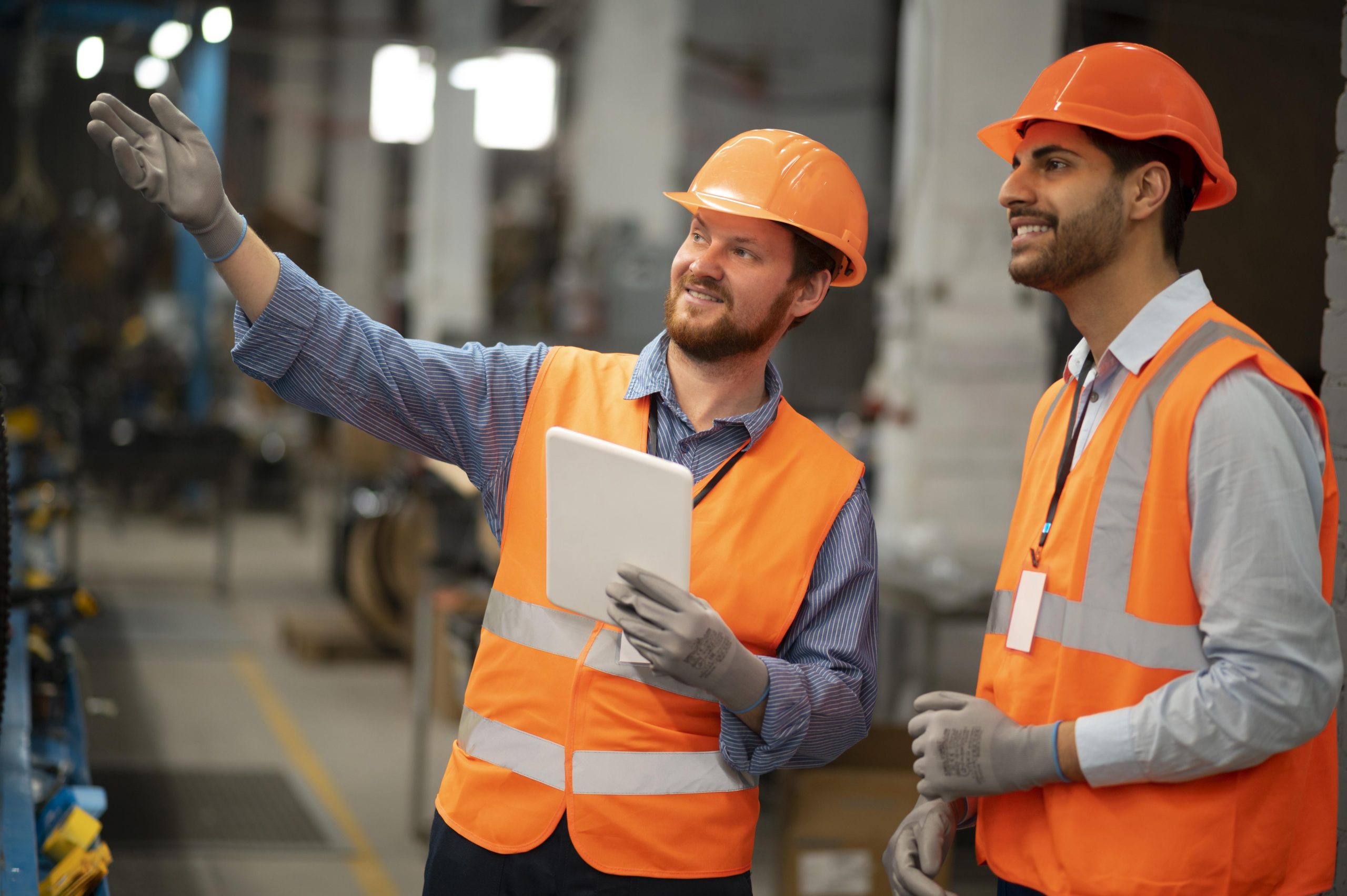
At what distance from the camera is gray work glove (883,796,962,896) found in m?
1.80

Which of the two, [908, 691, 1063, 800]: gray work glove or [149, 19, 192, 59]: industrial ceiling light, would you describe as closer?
[908, 691, 1063, 800]: gray work glove

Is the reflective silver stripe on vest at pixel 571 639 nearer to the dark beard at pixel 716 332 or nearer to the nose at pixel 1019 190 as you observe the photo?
the dark beard at pixel 716 332

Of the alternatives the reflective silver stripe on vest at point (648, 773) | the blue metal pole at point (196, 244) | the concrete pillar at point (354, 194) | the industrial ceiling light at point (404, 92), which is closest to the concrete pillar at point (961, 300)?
the reflective silver stripe on vest at point (648, 773)

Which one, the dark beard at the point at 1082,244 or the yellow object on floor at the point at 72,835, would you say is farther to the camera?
the yellow object on floor at the point at 72,835

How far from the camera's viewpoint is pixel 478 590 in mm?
5410

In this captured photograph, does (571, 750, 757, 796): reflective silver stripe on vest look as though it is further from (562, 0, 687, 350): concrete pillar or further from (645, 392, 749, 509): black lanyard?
(562, 0, 687, 350): concrete pillar

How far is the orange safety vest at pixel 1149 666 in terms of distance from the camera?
1.61m

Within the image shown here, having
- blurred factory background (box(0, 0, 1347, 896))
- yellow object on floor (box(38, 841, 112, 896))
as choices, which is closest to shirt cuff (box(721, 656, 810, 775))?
blurred factory background (box(0, 0, 1347, 896))

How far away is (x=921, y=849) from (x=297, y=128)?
789 inches

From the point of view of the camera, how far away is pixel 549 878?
1920mm

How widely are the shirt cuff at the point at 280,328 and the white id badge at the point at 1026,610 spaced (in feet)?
3.49

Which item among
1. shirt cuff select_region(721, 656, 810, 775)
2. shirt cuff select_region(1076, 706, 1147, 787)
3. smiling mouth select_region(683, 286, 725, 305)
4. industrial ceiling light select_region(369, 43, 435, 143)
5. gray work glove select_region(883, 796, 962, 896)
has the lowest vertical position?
gray work glove select_region(883, 796, 962, 896)

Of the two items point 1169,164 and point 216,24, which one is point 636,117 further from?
point 1169,164

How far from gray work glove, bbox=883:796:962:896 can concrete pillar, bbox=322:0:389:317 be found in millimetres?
15136
